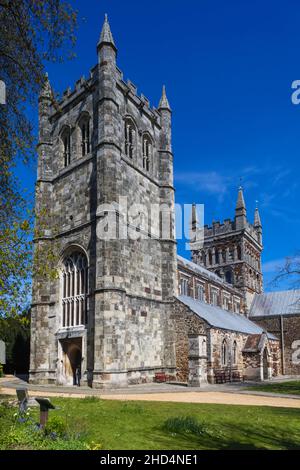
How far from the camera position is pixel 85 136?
92.9ft

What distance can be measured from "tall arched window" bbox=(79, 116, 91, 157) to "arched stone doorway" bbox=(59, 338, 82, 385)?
1237 cm

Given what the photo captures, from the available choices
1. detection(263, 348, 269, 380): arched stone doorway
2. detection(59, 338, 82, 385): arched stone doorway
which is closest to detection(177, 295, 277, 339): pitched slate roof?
detection(263, 348, 269, 380): arched stone doorway

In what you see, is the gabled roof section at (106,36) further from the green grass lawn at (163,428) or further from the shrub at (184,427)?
the shrub at (184,427)

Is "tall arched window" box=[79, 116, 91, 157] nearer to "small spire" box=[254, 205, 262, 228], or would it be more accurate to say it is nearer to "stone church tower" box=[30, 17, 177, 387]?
"stone church tower" box=[30, 17, 177, 387]

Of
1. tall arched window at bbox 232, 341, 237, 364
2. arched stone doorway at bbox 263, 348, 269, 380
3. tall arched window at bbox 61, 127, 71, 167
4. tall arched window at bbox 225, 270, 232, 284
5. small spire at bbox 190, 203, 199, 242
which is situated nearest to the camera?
tall arched window at bbox 61, 127, 71, 167

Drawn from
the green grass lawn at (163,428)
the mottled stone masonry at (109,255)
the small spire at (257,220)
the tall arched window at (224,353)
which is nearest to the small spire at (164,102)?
the mottled stone masonry at (109,255)

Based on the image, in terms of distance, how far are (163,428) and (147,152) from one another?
2346 centimetres

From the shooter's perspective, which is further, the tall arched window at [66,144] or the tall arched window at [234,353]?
the tall arched window at [234,353]

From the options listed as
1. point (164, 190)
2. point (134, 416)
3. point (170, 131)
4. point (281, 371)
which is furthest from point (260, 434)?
point (281, 371)

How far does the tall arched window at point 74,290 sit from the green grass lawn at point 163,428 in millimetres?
11302

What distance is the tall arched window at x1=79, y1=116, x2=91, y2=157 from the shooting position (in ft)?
91.6

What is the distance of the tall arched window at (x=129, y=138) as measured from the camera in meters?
28.5

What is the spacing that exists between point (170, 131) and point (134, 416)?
2507 cm

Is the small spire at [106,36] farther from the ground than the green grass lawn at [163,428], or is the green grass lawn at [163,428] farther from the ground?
the small spire at [106,36]
